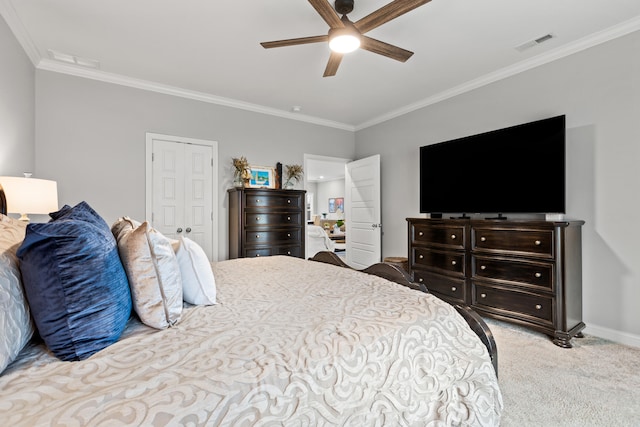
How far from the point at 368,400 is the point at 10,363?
3.35 ft

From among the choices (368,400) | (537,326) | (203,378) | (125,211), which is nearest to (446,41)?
(537,326)

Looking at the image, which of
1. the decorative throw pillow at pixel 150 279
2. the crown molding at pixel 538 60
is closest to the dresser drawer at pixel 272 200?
the crown molding at pixel 538 60

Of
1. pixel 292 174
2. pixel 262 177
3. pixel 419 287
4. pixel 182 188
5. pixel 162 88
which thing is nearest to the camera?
pixel 419 287

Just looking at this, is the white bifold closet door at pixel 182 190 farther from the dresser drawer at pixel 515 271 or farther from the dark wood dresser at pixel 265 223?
the dresser drawer at pixel 515 271

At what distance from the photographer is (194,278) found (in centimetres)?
137

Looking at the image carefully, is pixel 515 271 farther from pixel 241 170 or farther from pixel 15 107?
pixel 15 107

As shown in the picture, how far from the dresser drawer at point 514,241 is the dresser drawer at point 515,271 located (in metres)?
0.10

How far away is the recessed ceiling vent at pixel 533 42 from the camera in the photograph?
271cm

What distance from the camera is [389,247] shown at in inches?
190

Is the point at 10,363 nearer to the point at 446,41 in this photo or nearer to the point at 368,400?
the point at 368,400

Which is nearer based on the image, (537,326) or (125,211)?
(537,326)

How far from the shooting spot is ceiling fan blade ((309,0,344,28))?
183 cm

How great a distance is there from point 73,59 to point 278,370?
3822mm

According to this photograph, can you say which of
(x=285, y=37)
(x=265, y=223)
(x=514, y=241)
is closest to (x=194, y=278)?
(x=285, y=37)
